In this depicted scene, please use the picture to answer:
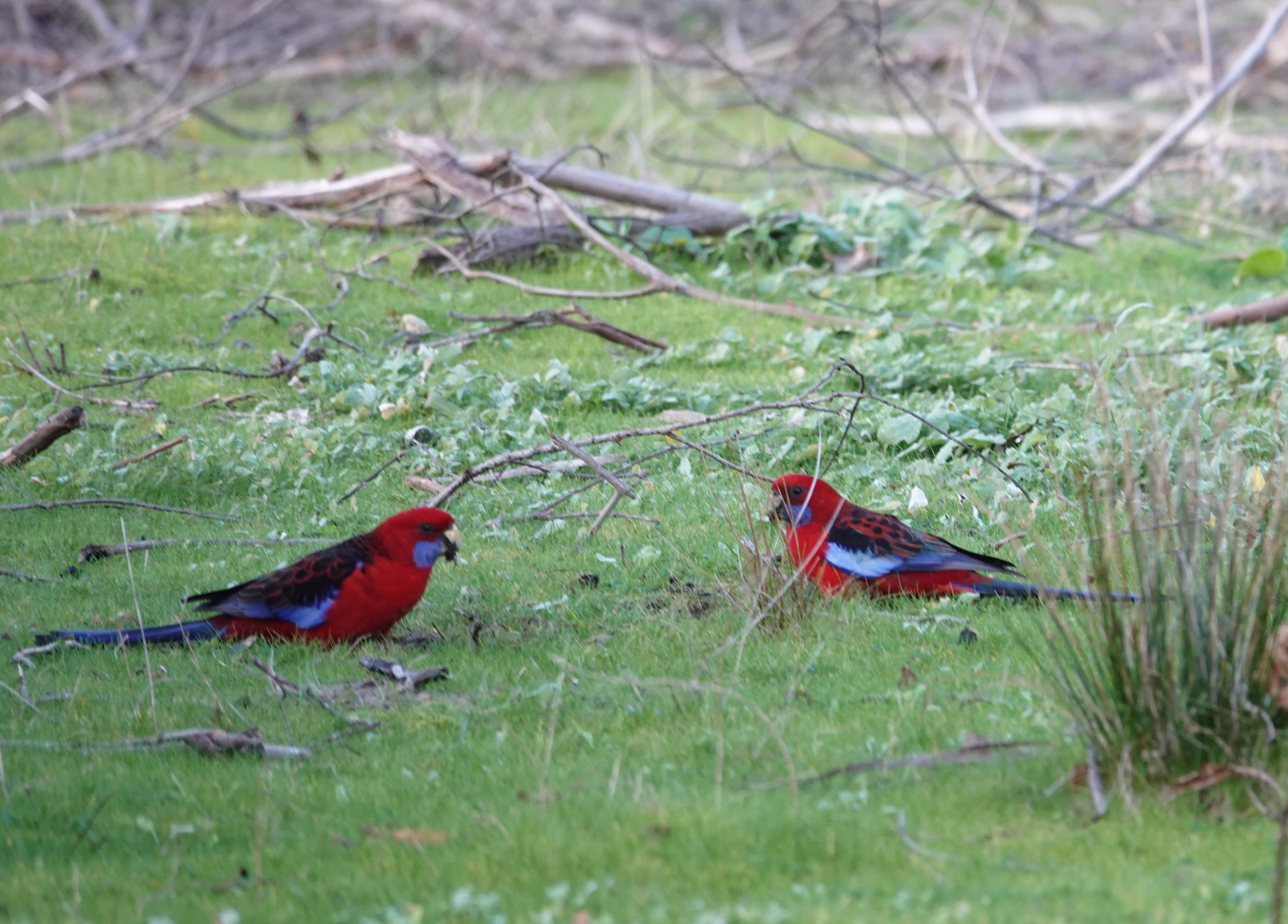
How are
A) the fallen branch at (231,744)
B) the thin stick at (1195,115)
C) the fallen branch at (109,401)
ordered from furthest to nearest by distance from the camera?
the thin stick at (1195,115), the fallen branch at (109,401), the fallen branch at (231,744)

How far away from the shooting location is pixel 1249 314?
284 inches

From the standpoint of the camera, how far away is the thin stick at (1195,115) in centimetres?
912

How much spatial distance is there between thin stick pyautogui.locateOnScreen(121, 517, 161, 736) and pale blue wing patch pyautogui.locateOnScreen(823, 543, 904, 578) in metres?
2.07

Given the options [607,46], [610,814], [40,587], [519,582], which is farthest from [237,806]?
[607,46]

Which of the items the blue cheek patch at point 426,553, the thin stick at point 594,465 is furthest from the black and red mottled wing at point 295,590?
the thin stick at point 594,465

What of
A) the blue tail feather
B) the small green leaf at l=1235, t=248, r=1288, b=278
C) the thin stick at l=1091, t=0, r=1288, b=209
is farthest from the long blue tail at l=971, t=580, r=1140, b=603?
the thin stick at l=1091, t=0, r=1288, b=209

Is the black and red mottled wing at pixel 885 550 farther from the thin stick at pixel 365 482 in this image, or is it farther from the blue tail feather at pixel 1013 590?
the thin stick at pixel 365 482

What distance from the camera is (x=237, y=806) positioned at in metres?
3.04

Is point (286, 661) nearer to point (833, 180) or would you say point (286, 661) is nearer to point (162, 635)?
point (162, 635)

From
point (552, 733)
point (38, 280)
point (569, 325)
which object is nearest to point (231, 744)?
point (552, 733)

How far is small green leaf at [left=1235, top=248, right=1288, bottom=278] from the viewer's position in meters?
8.16

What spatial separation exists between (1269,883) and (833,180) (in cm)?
967

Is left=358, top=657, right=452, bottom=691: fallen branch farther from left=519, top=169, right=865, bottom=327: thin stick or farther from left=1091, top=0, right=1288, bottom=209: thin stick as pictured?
left=1091, top=0, right=1288, bottom=209: thin stick

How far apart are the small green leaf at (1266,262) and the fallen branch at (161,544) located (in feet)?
20.3
